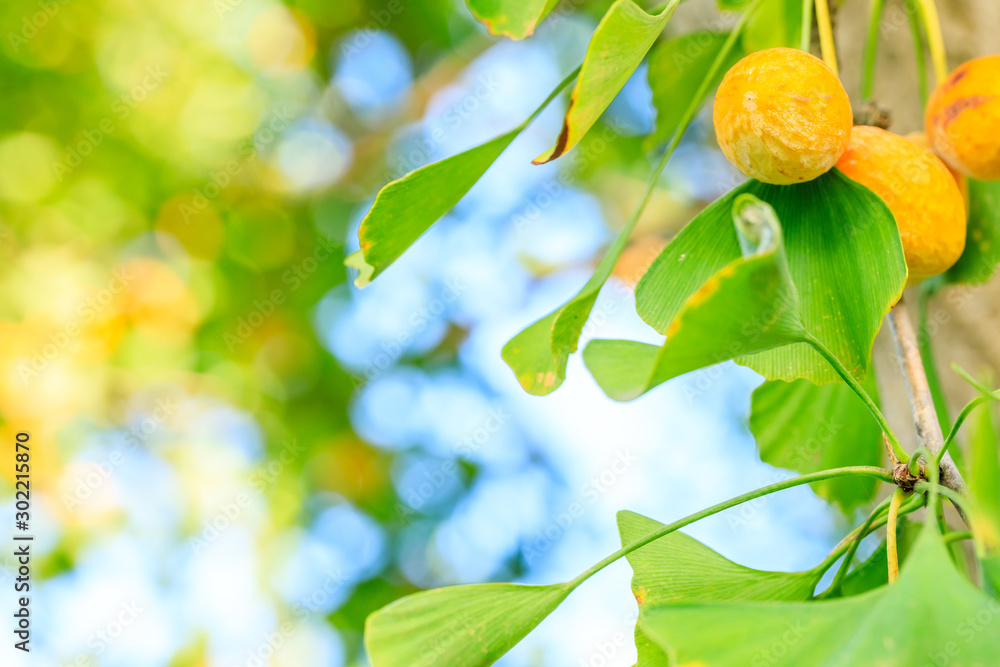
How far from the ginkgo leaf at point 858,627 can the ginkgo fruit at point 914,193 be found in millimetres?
196

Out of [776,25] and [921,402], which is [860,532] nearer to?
[921,402]

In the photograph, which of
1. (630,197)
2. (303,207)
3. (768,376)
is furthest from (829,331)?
(303,207)

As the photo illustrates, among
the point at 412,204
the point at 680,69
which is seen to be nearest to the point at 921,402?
the point at 412,204

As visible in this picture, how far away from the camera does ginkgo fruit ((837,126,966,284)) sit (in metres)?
0.39

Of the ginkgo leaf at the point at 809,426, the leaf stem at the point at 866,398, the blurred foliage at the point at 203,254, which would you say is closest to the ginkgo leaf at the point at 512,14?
the leaf stem at the point at 866,398

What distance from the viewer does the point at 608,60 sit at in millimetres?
316

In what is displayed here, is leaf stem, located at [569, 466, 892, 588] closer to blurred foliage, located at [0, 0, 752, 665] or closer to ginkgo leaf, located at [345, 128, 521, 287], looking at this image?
ginkgo leaf, located at [345, 128, 521, 287]

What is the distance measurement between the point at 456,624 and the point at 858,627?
0.18m

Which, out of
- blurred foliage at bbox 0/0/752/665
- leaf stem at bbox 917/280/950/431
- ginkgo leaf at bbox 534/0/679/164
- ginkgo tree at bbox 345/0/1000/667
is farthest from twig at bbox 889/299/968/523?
blurred foliage at bbox 0/0/752/665

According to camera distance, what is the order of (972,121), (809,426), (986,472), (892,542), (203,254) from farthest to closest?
(203,254), (809,426), (972,121), (892,542), (986,472)

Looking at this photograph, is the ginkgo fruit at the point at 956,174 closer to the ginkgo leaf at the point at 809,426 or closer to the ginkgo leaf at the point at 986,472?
the ginkgo leaf at the point at 809,426

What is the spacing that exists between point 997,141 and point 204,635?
5.62ft

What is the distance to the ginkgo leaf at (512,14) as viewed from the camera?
15.0 inches

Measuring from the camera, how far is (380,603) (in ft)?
5.00
